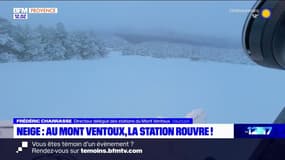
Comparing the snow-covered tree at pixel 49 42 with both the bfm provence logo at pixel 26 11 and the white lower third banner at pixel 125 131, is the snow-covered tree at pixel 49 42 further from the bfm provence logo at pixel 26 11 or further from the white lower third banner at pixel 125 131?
the white lower third banner at pixel 125 131

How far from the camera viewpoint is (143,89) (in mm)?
1761

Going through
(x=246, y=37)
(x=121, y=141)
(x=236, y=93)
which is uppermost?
(x=246, y=37)

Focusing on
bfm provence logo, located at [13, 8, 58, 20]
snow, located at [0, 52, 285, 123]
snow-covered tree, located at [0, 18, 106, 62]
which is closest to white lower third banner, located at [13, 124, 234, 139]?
snow, located at [0, 52, 285, 123]

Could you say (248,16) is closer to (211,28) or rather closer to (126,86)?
(211,28)

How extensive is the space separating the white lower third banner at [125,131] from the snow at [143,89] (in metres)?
0.04

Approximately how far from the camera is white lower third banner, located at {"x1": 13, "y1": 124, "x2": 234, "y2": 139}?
174 centimetres

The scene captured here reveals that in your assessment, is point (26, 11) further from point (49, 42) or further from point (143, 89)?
point (143, 89)

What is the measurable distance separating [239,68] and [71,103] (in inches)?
23.6

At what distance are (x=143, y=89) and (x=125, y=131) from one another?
0.16 metres

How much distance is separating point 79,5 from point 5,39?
29cm

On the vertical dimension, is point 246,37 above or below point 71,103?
above

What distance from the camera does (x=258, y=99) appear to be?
1747mm

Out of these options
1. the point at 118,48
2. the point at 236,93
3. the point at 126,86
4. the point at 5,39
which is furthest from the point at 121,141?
the point at 5,39

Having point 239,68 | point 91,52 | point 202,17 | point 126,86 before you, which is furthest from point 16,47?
point 239,68
